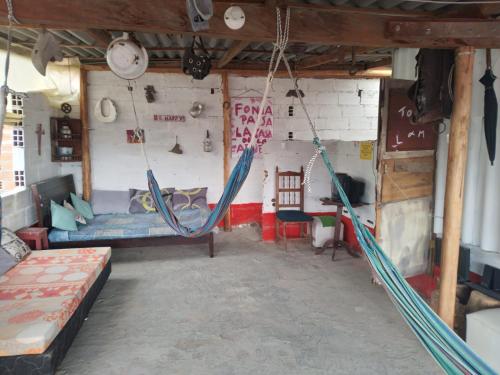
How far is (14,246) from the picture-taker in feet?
11.0

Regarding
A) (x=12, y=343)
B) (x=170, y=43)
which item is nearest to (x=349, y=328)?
(x=12, y=343)

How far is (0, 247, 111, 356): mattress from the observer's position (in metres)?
2.19

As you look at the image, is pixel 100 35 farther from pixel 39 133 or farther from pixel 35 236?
pixel 35 236

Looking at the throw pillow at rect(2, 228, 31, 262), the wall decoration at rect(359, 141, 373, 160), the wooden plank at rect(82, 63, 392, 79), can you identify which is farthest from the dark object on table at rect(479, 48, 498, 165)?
the throw pillow at rect(2, 228, 31, 262)

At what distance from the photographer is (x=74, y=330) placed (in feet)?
8.78

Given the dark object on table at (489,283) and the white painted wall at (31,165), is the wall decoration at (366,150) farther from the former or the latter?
the white painted wall at (31,165)

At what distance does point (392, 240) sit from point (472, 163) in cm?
104

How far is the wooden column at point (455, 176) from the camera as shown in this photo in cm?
249

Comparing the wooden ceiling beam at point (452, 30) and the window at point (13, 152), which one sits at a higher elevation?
the wooden ceiling beam at point (452, 30)

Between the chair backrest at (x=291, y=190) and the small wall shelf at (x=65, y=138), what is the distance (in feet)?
8.71

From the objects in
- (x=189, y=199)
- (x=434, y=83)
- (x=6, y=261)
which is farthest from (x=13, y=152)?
(x=434, y=83)

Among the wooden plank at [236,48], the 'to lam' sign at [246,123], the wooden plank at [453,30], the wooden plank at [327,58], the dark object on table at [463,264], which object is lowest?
the dark object on table at [463,264]

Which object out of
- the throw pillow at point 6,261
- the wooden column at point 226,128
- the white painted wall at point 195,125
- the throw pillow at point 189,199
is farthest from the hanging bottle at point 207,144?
the throw pillow at point 6,261

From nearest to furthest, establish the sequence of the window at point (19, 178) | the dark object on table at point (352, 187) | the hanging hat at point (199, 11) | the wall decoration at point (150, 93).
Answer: the hanging hat at point (199, 11), the window at point (19, 178), the dark object on table at point (352, 187), the wall decoration at point (150, 93)
